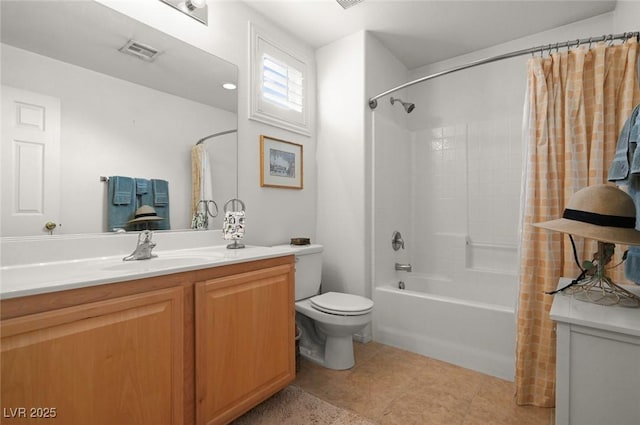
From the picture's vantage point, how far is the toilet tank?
219cm

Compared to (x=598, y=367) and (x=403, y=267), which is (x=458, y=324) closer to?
(x=403, y=267)

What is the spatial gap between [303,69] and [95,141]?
1758 millimetres

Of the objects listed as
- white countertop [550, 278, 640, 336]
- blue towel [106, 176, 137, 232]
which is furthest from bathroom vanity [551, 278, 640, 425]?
blue towel [106, 176, 137, 232]

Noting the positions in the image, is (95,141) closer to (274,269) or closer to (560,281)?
(274,269)

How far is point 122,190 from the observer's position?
155 cm

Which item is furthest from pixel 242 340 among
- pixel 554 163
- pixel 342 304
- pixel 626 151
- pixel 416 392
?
pixel 554 163

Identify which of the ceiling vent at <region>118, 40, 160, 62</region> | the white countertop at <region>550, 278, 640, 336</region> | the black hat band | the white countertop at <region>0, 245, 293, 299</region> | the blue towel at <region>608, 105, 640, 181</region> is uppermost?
the ceiling vent at <region>118, 40, 160, 62</region>

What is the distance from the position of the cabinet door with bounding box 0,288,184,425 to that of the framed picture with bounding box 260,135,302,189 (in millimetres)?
1291

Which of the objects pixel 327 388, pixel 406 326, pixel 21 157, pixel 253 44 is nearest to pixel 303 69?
pixel 253 44

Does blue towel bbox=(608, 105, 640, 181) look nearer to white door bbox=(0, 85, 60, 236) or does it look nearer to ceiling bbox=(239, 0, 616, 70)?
ceiling bbox=(239, 0, 616, 70)

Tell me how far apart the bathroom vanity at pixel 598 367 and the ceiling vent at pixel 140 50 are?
220 cm

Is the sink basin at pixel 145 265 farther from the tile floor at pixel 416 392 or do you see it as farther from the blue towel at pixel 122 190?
the tile floor at pixel 416 392

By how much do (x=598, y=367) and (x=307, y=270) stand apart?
5.34ft

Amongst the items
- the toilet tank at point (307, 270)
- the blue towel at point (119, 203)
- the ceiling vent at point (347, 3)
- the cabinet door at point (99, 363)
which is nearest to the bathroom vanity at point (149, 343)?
the cabinet door at point (99, 363)
